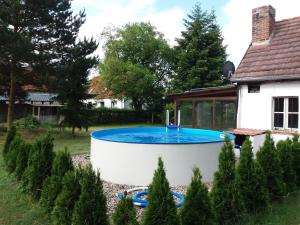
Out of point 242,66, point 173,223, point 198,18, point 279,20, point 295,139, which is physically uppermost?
point 198,18

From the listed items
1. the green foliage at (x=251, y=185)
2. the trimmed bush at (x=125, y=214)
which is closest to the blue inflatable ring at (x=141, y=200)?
the green foliage at (x=251, y=185)

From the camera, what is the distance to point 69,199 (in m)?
4.25

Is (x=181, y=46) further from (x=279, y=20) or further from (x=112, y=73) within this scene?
(x=279, y=20)

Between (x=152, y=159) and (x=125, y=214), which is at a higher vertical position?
(x=152, y=159)

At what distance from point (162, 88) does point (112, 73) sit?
6.34m

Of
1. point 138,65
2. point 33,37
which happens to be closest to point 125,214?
point 33,37

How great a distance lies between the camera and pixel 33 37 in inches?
640

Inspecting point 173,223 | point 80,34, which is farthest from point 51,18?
point 173,223

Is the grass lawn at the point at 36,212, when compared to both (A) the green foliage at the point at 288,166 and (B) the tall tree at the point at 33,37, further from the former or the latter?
(B) the tall tree at the point at 33,37

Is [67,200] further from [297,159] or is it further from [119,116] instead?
[119,116]

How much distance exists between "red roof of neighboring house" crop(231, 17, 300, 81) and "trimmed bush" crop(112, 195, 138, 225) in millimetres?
8975

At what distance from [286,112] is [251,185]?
709 cm

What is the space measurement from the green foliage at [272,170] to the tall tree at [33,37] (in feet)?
41.7

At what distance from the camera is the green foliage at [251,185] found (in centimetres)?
498
